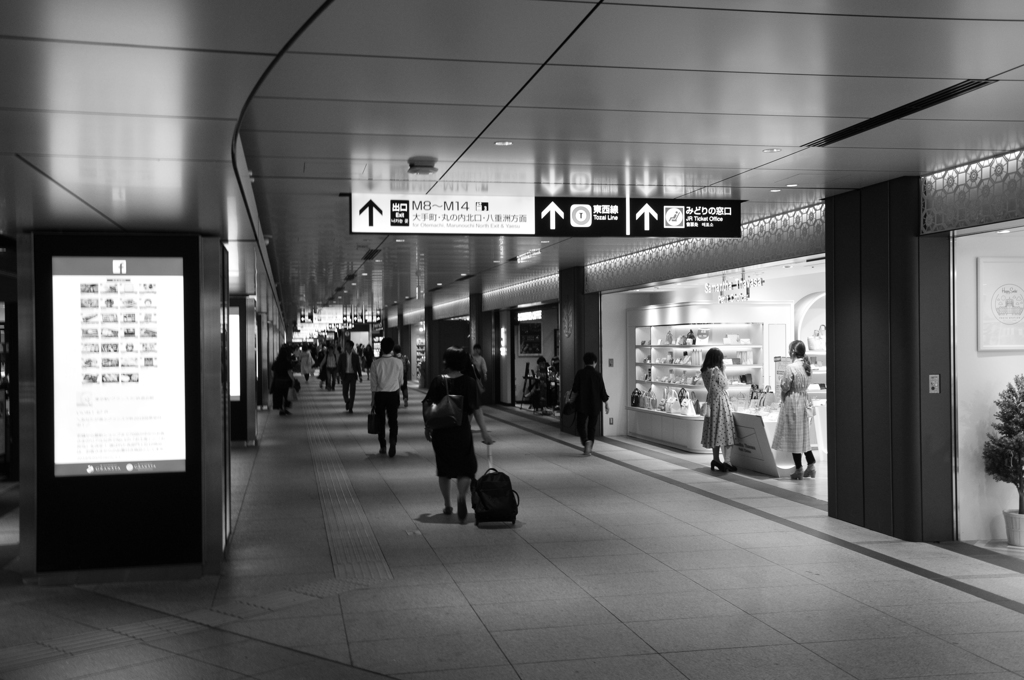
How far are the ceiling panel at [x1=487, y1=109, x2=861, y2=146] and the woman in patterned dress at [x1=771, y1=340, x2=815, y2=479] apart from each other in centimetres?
498

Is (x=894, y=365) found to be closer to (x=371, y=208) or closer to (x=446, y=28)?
(x=371, y=208)

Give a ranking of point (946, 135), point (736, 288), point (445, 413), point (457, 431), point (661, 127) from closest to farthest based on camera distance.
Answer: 1. point (661, 127)
2. point (946, 135)
3. point (445, 413)
4. point (457, 431)
5. point (736, 288)

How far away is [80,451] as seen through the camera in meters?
6.25

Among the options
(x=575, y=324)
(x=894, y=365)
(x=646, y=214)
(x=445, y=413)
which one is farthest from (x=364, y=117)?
(x=575, y=324)

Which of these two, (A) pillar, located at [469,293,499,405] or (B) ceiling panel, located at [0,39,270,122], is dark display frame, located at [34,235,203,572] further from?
(A) pillar, located at [469,293,499,405]

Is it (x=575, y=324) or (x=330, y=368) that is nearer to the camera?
(x=575, y=324)

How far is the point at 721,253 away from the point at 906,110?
5387 millimetres

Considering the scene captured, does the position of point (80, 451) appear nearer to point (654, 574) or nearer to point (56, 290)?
point (56, 290)

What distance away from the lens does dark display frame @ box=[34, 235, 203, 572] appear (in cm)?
621

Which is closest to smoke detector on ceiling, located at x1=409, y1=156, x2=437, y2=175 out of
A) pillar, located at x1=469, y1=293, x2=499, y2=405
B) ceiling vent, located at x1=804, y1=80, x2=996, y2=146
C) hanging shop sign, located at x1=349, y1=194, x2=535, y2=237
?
hanging shop sign, located at x1=349, y1=194, x2=535, y2=237

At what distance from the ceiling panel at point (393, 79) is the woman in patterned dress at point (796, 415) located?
6710mm

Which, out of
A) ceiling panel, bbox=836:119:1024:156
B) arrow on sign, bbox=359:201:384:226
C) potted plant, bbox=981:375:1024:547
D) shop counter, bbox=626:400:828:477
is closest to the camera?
ceiling panel, bbox=836:119:1024:156

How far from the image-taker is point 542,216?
796cm

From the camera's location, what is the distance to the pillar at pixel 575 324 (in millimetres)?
15484
